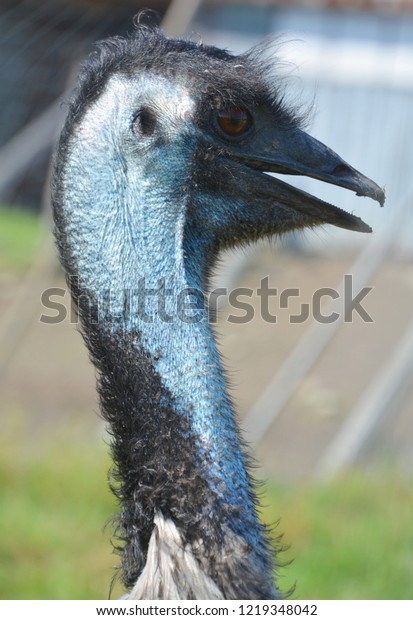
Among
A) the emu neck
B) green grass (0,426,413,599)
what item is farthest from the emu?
green grass (0,426,413,599)

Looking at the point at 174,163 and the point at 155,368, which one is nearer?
the point at 155,368

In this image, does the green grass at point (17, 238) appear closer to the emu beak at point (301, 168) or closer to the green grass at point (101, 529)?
the green grass at point (101, 529)

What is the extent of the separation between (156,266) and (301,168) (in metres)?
0.40

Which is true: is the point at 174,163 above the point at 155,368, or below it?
above

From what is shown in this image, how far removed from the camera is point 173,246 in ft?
7.64

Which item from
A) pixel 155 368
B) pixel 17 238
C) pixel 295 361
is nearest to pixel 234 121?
pixel 155 368

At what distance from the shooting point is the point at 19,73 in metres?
7.04

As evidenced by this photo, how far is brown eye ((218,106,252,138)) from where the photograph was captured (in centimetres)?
240

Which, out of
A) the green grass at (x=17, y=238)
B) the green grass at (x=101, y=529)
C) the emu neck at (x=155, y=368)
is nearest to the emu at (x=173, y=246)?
the emu neck at (x=155, y=368)

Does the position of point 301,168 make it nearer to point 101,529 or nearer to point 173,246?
point 173,246
